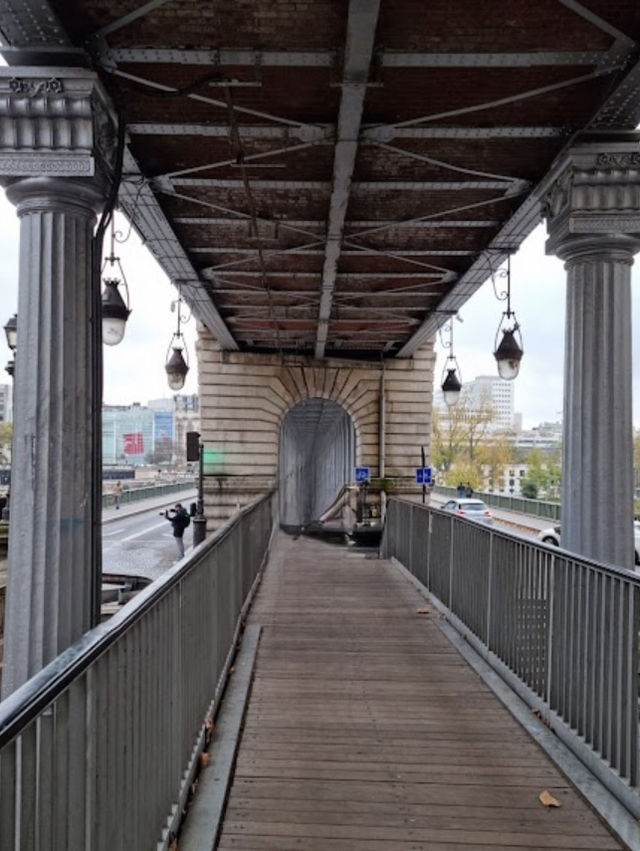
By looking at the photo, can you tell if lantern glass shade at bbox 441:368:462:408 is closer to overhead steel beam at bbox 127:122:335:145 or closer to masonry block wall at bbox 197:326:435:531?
masonry block wall at bbox 197:326:435:531

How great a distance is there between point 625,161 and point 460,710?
4.87 m

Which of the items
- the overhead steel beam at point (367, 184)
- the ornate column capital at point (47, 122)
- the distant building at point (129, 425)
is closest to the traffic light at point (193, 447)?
the overhead steel beam at point (367, 184)

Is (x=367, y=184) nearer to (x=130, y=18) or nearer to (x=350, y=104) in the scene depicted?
(x=350, y=104)

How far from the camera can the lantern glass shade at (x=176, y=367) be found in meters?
14.6

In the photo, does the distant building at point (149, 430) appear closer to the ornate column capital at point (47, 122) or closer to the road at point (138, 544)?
the road at point (138, 544)

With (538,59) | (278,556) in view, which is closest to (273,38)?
(538,59)

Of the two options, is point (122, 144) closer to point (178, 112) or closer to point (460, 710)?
point (178, 112)

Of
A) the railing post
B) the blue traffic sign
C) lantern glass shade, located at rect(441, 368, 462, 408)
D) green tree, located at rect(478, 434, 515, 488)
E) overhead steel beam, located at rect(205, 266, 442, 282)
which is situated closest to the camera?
the railing post

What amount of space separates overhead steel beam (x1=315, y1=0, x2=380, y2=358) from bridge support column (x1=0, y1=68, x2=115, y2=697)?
1869mm

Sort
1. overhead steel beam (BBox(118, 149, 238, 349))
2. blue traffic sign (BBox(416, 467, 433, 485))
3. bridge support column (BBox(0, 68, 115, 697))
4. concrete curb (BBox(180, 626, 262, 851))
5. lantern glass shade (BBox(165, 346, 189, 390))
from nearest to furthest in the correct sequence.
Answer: concrete curb (BBox(180, 626, 262, 851)), bridge support column (BBox(0, 68, 115, 697)), overhead steel beam (BBox(118, 149, 238, 349)), lantern glass shade (BBox(165, 346, 189, 390)), blue traffic sign (BBox(416, 467, 433, 485))

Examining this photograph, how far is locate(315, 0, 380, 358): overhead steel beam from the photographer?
189 inches

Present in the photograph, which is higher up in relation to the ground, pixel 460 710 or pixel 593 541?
pixel 593 541

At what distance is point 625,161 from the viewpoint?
6293mm

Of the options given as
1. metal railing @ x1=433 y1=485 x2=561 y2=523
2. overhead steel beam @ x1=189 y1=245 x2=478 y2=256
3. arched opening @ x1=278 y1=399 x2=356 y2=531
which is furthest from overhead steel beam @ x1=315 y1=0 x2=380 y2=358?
metal railing @ x1=433 y1=485 x2=561 y2=523
